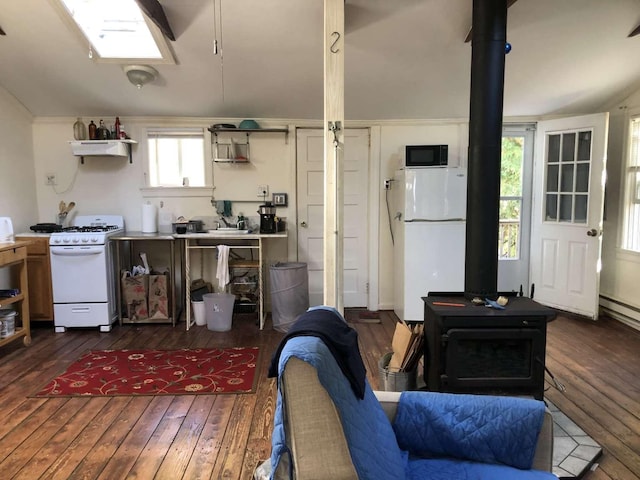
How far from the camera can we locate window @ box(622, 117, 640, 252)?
4164 mm

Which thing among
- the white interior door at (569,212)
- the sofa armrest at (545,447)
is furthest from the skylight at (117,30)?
the white interior door at (569,212)

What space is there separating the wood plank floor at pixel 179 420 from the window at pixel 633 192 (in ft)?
3.38

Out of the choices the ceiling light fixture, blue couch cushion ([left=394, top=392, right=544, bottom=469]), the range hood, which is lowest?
blue couch cushion ([left=394, top=392, right=544, bottom=469])

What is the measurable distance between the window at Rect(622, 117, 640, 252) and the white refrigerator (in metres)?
1.61

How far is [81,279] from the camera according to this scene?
4055 mm

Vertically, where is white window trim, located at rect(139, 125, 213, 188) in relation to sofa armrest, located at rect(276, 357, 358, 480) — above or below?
above

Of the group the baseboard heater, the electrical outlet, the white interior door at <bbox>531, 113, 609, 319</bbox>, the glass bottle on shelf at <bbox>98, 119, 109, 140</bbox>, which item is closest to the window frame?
the white interior door at <bbox>531, 113, 609, 319</bbox>

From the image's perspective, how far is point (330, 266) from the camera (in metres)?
2.69

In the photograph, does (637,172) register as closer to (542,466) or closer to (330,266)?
(330,266)

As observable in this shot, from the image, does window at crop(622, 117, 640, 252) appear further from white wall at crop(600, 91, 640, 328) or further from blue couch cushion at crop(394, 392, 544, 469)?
blue couch cushion at crop(394, 392, 544, 469)

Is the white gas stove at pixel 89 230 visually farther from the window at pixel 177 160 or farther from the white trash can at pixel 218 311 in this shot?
the white trash can at pixel 218 311

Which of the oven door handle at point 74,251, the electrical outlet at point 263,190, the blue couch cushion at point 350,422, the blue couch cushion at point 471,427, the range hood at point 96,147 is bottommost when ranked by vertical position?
the blue couch cushion at point 471,427

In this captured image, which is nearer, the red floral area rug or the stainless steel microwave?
the red floral area rug

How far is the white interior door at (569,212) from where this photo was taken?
13.6 feet
